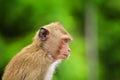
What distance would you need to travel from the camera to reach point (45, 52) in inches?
180

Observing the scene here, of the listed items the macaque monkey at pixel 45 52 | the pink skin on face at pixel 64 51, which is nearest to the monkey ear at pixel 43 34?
the macaque monkey at pixel 45 52

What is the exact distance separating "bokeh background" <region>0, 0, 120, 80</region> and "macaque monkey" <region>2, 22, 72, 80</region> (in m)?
4.12

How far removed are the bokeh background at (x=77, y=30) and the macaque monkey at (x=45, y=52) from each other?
4.12 m

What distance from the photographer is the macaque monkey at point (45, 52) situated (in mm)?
4426

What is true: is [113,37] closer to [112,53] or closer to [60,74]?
[112,53]

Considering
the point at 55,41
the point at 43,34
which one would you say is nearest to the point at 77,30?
the point at 55,41

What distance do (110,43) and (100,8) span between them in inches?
25.3

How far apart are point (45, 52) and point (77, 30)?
5984 millimetres

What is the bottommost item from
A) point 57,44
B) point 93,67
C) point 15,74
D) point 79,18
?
point 15,74

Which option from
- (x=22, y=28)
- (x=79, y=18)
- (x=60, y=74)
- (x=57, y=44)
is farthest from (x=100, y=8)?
(x=57, y=44)

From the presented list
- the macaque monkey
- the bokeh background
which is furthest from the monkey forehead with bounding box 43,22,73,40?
the bokeh background

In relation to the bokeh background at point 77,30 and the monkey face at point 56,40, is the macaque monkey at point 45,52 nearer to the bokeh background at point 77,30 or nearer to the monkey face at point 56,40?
the monkey face at point 56,40

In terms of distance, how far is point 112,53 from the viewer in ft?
36.8

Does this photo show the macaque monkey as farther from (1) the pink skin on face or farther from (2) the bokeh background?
(2) the bokeh background
